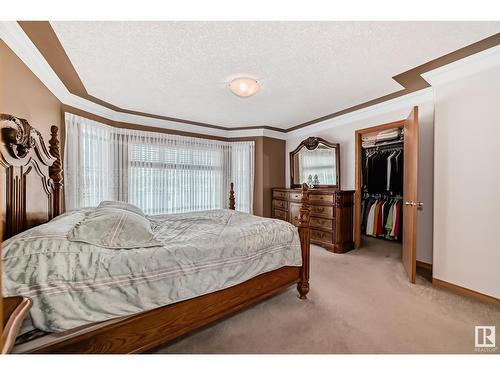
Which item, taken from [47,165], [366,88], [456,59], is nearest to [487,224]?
[456,59]

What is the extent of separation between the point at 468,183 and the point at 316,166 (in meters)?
2.25

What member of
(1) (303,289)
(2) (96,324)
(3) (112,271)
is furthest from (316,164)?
(2) (96,324)

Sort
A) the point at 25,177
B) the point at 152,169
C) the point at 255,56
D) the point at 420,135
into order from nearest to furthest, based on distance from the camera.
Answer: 1. the point at 25,177
2. the point at 255,56
3. the point at 420,135
4. the point at 152,169

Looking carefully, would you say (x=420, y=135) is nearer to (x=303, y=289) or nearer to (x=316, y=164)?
(x=316, y=164)

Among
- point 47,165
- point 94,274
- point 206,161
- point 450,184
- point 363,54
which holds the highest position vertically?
point 363,54

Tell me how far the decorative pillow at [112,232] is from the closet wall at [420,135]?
10.2 ft

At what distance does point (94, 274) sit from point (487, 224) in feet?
10.2

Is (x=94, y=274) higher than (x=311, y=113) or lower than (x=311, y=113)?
lower

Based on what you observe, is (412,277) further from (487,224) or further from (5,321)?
(5,321)

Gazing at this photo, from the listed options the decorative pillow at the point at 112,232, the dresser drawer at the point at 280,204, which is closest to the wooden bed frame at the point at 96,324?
the decorative pillow at the point at 112,232

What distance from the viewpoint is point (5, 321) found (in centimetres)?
71

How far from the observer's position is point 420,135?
280 cm

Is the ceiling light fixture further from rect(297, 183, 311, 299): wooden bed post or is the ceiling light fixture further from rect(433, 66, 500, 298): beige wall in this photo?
rect(433, 66, 500, 298): beige wall

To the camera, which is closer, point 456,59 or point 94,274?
point 94,274
